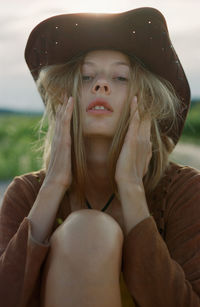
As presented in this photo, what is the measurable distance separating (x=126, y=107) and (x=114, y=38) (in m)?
0.33

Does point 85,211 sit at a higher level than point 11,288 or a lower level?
higher

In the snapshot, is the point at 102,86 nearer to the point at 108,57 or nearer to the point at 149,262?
the point at 108,57

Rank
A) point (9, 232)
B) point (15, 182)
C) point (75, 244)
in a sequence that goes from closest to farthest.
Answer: point (75, 244) → point (9, 232) → point (15, 182)

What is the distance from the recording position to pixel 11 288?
2.12 metres

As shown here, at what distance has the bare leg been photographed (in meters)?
1.97

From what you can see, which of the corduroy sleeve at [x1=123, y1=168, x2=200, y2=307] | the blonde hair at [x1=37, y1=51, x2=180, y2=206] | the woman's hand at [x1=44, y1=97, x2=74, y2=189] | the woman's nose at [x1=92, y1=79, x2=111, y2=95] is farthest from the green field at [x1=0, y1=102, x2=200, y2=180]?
the corduroy sleeve at [x1=123, y1=168, x2=200, y2=307]

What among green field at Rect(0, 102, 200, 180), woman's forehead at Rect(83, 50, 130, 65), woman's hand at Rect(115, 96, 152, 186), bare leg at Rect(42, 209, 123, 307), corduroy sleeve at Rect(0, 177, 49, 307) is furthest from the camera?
green field at Rect(0, 102, 200, 180)

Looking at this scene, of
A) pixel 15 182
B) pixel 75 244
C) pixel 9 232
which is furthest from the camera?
pixel 15 182

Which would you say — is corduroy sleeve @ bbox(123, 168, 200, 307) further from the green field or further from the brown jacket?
the green field

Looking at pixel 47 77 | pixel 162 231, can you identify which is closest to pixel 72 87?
pixel 47 77

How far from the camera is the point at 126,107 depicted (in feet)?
7.93

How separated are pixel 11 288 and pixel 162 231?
75 cm

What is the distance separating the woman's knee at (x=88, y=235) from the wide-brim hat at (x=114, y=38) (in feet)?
2.70

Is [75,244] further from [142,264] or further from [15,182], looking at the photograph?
[15,182]
